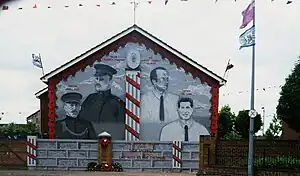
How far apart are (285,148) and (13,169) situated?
1523cm

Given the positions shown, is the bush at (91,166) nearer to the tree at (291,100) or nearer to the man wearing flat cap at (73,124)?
the man wearing flat cap at (73,124)

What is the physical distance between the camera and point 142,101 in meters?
34.8

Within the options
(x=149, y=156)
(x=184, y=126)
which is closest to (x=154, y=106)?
(x=184, y=126)

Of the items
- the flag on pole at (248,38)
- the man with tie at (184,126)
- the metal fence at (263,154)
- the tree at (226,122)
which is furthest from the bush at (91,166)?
the tree at (226,122)

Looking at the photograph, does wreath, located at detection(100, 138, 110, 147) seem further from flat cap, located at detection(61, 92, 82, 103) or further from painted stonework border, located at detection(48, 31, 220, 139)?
painted stonework border, located at detection(48, 31, 220, 139)

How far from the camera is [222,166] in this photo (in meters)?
22.6

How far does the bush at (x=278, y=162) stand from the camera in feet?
67.5

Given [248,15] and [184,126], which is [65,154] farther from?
[248,15]

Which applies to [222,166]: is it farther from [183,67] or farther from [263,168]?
[183,67]

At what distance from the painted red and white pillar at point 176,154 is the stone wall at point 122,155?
18cm

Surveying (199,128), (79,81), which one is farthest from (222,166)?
(79,81)

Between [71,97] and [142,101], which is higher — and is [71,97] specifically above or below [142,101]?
above

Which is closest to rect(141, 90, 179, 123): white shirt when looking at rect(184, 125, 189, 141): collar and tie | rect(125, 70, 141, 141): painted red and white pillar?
rect(125, 70, 141, 141): painted red and white pillar

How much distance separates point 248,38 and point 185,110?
14431 mm
